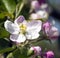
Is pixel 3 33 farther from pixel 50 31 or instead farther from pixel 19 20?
pixel 50 31

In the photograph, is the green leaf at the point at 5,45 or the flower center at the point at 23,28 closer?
the green leaf at the point at 5,45

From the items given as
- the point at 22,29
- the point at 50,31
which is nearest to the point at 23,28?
the point at 22,29

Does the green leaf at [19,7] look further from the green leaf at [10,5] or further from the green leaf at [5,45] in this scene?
the green leaf at [5,45]

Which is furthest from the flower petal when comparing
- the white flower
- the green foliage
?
the green foliage

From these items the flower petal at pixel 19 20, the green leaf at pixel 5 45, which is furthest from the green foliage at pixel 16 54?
the flower petal at pixel 19 20

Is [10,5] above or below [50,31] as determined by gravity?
above

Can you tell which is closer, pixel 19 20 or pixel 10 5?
pixel 19 20

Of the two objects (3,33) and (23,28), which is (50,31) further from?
(3,33)

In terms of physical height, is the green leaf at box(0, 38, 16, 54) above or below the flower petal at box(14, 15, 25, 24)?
below

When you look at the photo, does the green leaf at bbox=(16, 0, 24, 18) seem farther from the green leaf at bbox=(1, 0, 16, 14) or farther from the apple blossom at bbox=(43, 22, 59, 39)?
the apple blossom at bbox=(43, 22, 59, 39)
